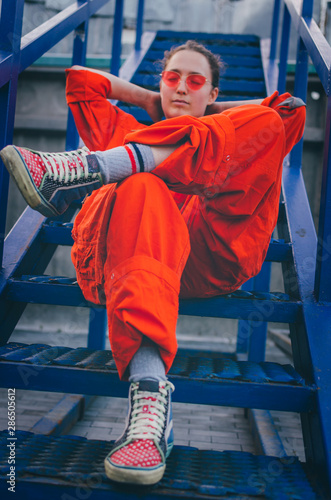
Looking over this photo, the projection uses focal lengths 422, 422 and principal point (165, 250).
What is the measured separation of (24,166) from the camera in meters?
0.92

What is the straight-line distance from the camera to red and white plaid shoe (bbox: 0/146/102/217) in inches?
36.1

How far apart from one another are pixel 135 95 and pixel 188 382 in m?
1.11

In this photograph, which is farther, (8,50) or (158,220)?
(8,50)

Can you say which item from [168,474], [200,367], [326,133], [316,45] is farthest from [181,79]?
[168,474]

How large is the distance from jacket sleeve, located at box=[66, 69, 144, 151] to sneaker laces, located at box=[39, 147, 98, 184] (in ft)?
1.81

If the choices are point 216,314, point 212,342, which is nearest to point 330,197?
point 216,314

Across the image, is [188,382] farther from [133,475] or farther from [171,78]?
[171,78]

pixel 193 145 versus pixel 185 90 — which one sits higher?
pixel 185 90

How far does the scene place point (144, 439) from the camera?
2.78 ft

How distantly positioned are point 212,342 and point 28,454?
313cm

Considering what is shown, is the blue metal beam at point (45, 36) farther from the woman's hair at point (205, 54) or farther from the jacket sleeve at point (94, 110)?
the woman's hair at point (205, 54)

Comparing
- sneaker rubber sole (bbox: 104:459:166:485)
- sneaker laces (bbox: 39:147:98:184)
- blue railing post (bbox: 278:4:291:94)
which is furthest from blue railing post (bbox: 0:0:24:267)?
blue railing post (bbox: 278:4:291:94)

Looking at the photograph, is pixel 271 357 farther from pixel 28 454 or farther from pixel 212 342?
pixel 28 454

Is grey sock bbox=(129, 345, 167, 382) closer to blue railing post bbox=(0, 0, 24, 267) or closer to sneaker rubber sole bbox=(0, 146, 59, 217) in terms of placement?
sneaker rubber sole bbox=(0, 146, 59, 217)
